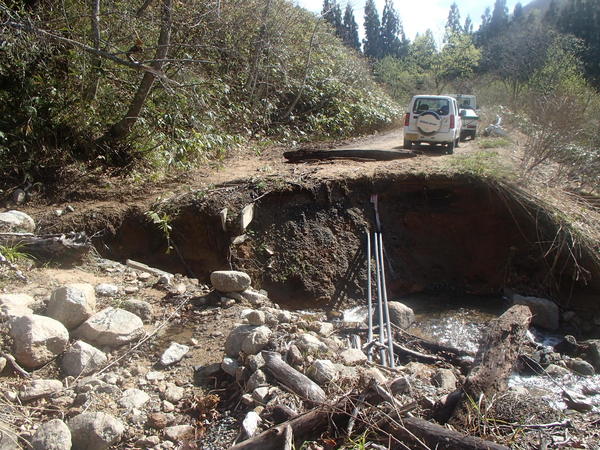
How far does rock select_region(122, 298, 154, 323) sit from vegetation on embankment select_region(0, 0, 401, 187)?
2.79 meters

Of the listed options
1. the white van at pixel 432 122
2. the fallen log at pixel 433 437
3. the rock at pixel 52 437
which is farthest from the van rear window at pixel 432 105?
the rock at pixel 52 437

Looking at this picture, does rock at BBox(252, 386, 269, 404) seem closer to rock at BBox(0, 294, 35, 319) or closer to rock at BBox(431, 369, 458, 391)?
rock at BBox(431, 369, 458, 391)

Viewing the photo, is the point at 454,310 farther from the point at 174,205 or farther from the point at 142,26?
the point at 142,26

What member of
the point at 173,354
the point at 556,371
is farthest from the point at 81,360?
the point at 556,371

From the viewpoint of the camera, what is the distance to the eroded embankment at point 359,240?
6.74 meters

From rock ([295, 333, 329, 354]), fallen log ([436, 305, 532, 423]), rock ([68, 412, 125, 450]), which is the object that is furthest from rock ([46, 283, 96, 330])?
fallen log ([436, 305, 532, 423])

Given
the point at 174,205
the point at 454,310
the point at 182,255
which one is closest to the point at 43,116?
the point at 174,205

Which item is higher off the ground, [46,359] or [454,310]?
[46,359]

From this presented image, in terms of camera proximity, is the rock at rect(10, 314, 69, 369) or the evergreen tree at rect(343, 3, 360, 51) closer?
the rock at rect(10, 314, 69, 369)

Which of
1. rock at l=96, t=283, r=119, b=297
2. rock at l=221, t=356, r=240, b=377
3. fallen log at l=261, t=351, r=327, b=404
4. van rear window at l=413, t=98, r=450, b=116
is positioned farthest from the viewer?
van rear window at l=413, t=98, r=450, b=116

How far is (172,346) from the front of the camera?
14.2ft

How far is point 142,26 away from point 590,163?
8.67 meters

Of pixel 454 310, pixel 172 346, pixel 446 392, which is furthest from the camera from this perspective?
pixel 454 310

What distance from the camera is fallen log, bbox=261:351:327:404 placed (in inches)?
139
